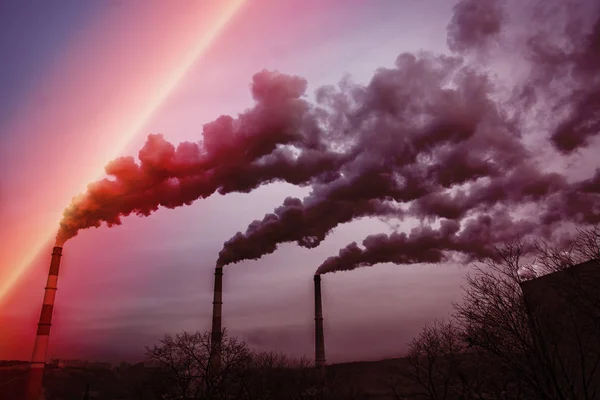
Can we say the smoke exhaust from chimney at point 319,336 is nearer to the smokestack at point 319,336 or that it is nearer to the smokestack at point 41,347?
the smokestack at point 319,336

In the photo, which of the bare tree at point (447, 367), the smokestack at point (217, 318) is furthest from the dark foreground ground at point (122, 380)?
the smokestack at point (217, 318)

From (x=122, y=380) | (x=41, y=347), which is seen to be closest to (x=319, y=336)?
(x=41, y=347)

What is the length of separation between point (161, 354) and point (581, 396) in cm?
2749

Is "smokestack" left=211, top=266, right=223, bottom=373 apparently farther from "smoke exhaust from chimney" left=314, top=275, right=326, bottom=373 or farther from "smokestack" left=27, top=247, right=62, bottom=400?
"smokestack" left=27, top=247, right=62, bottom=400

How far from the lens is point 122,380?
227ft

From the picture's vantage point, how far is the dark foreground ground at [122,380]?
5400 centimetres

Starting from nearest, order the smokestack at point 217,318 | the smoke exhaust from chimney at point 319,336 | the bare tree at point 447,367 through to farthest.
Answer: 1. the bare tree at point 447,367
2. the smokestack at point 217,318
3. the smoke exhaust from chimney at point 319,336

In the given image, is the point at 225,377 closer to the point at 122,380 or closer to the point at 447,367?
the point at 447,367

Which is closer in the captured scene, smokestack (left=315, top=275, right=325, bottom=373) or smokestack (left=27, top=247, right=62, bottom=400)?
smokestack (left=27, top=247, right=62, bottom=400)

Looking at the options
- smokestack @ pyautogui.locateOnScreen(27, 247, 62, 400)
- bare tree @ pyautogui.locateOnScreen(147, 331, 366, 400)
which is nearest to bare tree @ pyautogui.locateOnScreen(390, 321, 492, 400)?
bare tree @ pyautogui.locateOnScreen(147, 331, 366, 400)

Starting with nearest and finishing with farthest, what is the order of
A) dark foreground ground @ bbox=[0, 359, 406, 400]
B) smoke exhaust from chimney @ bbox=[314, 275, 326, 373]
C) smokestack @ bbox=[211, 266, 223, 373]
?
smokestack @ bbox=[211, 266, 223, 373]
smoke exhaust from chimney @ bbox=[314, 275, 326, 373]
dark foreground ground @ bbox=[0, 359, 406, 400]

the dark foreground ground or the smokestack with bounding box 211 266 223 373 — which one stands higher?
the smokestack with bounding box 211 266 223 373

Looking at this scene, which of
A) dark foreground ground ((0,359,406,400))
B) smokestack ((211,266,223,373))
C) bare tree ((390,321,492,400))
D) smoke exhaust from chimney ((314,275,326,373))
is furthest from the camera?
dark foreground ground ((0,359,406,400))

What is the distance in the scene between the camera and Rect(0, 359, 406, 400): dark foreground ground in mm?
54000
